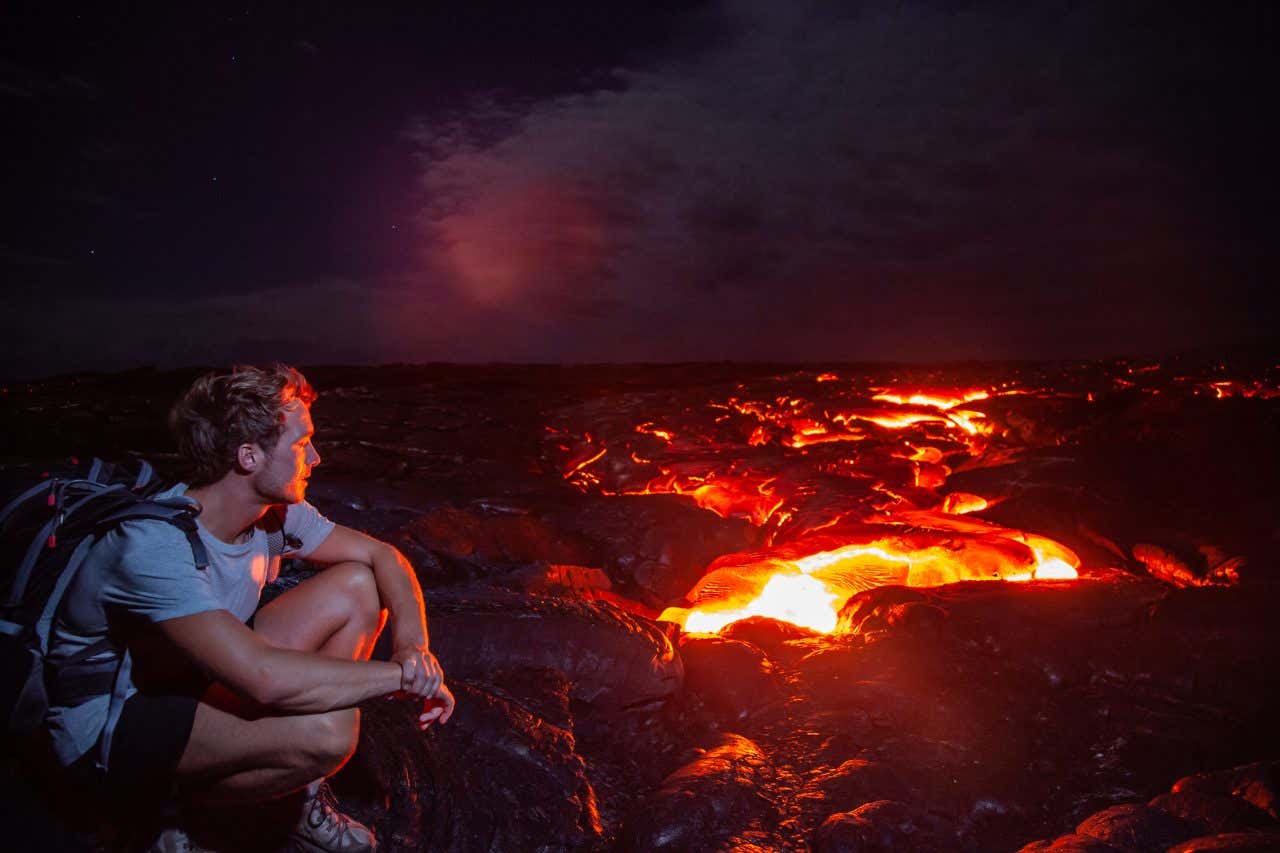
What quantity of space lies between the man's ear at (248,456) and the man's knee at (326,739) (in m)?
0.79

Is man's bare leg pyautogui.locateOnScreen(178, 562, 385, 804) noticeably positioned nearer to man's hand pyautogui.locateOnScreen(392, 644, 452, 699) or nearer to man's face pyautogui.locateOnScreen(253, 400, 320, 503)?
man's hand pyautogui.locateOnScreen(392, 644, 452, 699)

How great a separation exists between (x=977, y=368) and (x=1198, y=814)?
15298 millimetres

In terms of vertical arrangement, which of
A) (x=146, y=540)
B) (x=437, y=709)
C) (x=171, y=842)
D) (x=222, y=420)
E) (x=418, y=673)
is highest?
(x=222, y=420)

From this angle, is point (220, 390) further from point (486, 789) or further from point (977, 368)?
point (977, 368)

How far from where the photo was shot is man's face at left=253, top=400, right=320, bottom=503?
85.8 inches

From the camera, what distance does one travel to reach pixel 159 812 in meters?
2.09

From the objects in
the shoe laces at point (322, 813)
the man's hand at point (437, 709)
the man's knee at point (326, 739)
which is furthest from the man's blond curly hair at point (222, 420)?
the shoe laces at point (322, 813)

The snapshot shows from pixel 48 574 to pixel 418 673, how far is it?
1.03 m

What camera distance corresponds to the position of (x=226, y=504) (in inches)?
85.4

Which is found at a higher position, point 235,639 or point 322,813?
point 235,639

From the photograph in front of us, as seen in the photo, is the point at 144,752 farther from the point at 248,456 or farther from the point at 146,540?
the point at 248,456

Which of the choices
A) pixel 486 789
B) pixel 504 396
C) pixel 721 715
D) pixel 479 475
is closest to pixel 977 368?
pixel 504 396

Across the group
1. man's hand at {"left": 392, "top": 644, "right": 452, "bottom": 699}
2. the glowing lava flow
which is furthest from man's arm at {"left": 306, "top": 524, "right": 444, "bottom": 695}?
the glowing lava flow

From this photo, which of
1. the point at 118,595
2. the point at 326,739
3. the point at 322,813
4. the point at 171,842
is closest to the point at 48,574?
the point at 118,595
